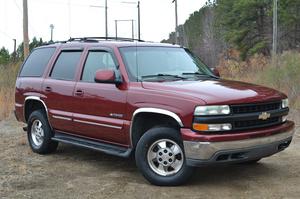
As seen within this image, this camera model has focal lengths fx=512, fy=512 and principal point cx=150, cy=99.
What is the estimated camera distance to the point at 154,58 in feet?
23.7

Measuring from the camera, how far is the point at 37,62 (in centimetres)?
875

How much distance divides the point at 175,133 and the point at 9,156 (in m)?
3.42

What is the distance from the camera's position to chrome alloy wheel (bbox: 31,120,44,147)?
27.8ft

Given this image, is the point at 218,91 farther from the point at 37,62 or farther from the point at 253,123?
the point at 37,62

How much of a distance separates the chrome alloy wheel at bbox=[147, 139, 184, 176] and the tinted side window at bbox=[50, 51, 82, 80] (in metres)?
2.08

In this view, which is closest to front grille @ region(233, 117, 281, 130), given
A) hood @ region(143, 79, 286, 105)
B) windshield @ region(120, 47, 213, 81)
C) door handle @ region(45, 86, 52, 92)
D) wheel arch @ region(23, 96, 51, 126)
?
hood @ region(143, 79, 286, 105)

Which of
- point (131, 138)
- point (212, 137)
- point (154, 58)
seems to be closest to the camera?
point (212, 137)

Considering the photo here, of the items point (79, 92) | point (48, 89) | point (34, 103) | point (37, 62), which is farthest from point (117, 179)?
point (37, 62)

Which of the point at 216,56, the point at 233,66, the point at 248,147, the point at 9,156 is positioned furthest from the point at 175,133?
the point at 216,56

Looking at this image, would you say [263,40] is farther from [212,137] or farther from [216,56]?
[212,137]

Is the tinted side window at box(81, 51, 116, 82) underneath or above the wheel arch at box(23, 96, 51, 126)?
above

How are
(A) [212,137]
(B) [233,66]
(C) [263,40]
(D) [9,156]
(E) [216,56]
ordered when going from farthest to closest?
(E) [216,56] → (C) [263,40] → (B) [233,66] → (D) [9,156] → (A) [212,137]

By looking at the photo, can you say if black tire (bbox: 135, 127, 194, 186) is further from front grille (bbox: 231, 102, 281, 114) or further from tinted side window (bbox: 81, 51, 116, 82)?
tinted side window (bbox: 81, 51, 116, 82)

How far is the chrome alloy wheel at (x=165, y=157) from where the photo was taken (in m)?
6.15
